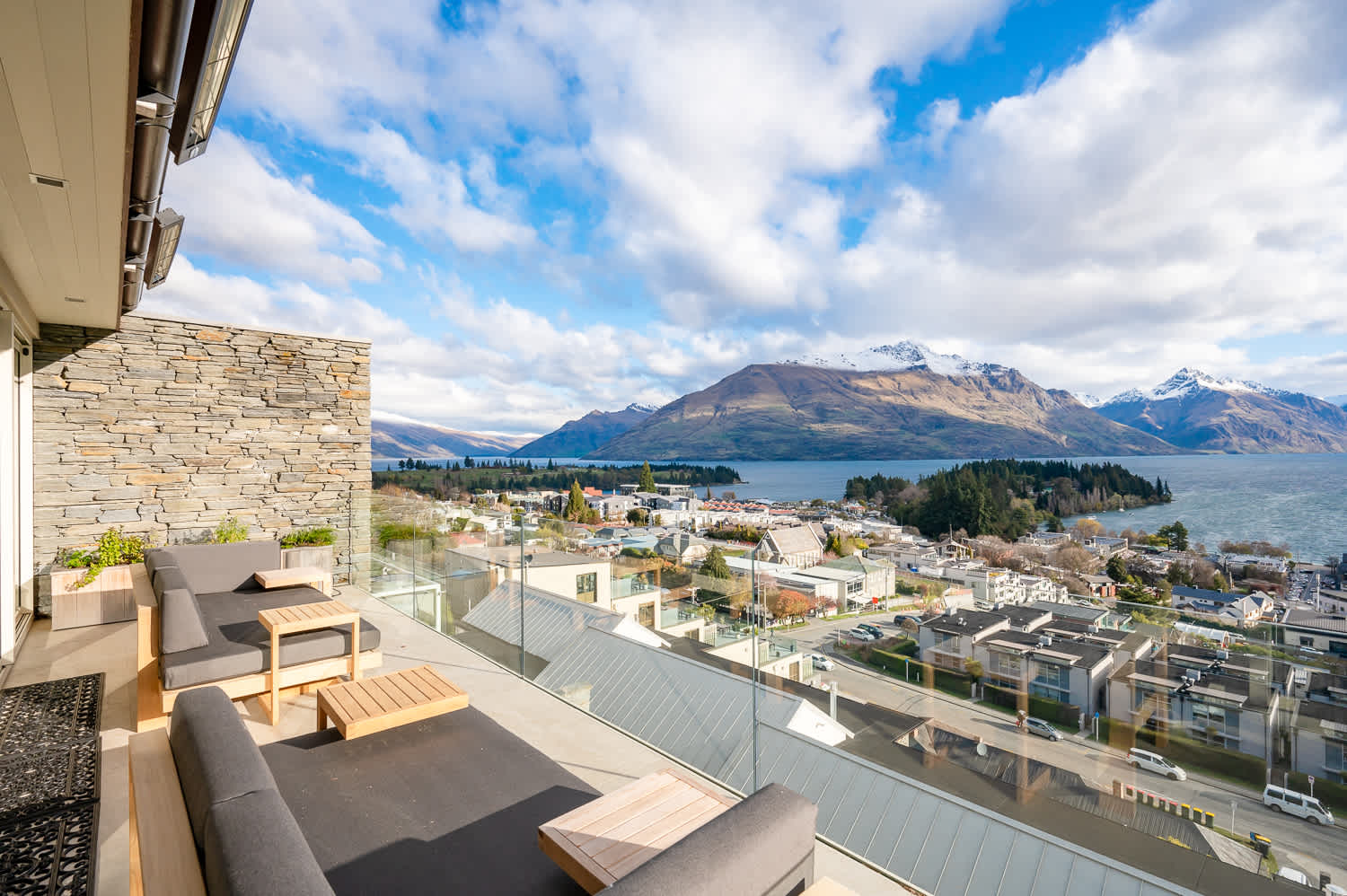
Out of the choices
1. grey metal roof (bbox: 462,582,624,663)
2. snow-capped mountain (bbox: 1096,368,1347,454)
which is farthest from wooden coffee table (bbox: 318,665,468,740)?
snow-capped mountain (bbox: 1096,368,1347,454)

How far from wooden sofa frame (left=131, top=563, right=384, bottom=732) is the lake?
9.50 m

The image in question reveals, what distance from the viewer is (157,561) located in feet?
13.7

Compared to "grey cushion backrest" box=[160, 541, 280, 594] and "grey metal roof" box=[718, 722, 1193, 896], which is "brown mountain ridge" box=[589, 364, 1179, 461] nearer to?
"grey cushion backrest" box=[160, 541, 280, 594]

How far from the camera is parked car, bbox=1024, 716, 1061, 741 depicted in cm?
227

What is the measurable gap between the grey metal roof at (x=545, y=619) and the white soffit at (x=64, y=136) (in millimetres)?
3479

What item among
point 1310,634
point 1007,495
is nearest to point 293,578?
point 1310,634

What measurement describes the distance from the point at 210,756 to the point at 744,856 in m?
1.42

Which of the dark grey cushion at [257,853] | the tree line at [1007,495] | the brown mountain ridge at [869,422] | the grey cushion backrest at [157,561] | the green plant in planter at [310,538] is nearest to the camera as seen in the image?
the dark grey cushion at [257,853]

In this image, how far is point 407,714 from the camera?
258cm

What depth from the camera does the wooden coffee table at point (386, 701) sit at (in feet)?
8.20

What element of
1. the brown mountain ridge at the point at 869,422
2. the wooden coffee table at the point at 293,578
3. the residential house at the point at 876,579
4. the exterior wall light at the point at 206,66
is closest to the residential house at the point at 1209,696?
the residential house at the point at 876,579

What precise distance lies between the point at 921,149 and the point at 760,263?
843cm

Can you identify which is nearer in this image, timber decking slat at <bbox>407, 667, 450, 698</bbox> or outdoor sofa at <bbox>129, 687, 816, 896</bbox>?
outdoor sofa at <bbox>129, 687, 816, 896</bbox>

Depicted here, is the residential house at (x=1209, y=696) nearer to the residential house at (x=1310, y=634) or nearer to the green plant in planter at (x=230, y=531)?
the residential house at (x=1310, y=634)
